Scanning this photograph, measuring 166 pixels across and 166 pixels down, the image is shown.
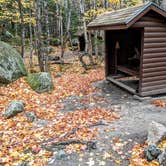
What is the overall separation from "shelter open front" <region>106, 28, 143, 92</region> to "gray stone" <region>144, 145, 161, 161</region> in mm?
5917

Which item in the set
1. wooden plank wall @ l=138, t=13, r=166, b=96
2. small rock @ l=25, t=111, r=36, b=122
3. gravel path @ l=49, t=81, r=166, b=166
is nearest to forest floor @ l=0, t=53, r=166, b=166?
gravel path @ l=49, t=81, r=166, b=166

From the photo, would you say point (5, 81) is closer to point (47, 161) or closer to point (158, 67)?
point (47, 161)

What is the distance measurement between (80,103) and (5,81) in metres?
2.98

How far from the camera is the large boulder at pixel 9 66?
8.58 metres

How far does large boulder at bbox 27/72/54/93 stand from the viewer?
28.7 feet

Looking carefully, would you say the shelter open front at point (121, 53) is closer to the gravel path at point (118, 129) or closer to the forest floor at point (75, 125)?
the forest floor at point (75, 125)

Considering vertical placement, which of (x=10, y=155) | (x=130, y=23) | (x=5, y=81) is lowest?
(x=10, y=155)

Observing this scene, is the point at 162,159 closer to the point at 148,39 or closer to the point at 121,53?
the point at 148,39

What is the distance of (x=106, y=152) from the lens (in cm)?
453

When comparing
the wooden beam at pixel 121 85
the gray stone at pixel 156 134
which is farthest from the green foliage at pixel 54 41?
the gray stone at pixel 156 134

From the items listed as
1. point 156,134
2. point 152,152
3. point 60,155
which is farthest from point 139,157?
point 60,155

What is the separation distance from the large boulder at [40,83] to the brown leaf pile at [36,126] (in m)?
0.23

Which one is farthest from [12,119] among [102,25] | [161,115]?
[102,25]

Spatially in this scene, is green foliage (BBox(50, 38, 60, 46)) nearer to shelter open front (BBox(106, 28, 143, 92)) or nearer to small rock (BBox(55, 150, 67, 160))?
shelter open front (BBox(106, 28, 143, 92))
